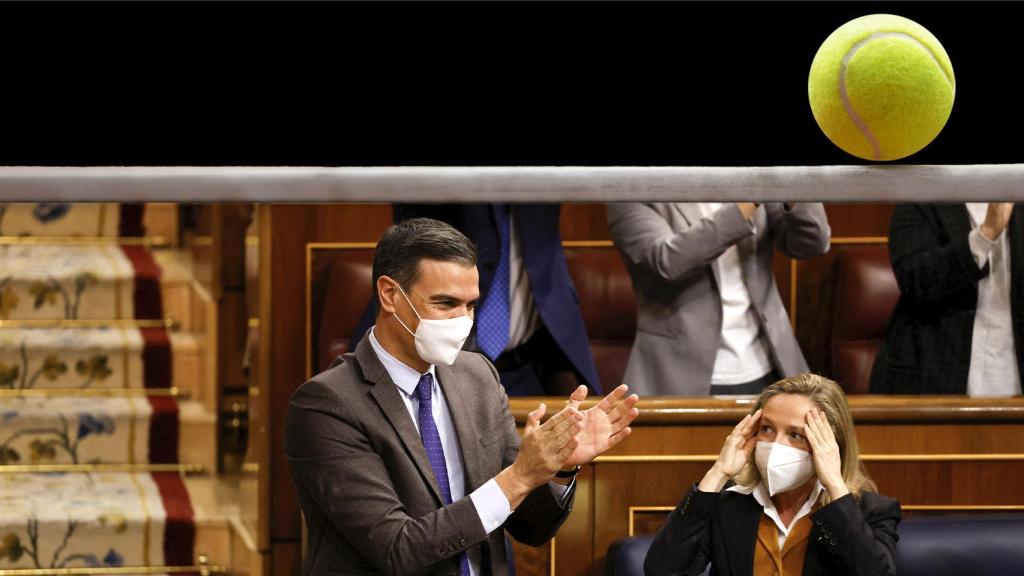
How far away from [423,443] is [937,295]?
2.92 ft

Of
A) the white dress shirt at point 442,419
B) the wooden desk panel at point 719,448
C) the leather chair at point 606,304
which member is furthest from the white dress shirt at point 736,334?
the white dress shirt at point 442,419

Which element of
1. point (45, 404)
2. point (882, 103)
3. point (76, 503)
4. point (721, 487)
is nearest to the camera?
point (882, 103)

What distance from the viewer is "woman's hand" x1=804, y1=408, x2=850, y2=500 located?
1.42m

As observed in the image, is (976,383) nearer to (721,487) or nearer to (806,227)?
(806,227)

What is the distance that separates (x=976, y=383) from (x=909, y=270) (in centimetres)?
17

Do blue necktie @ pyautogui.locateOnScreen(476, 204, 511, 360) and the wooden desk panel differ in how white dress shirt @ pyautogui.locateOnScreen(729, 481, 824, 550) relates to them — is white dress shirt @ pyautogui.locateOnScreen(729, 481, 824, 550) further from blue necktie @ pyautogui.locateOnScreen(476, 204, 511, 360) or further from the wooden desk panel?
blue necktie @ pyautogui.locateOnScreen(476, 204, 511, 360)

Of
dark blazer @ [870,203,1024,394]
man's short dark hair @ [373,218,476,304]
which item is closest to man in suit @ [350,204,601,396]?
man's short dark hair @ [373,218,476,304]

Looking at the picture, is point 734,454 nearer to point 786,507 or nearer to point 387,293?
point 786,507

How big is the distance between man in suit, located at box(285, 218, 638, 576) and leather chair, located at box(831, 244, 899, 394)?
4.22 ft

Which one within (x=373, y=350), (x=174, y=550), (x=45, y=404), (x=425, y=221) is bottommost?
(x=174, y=550)

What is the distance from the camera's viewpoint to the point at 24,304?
260 centimetres

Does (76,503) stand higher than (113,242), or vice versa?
(113,242)

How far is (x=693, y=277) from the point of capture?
188 cm

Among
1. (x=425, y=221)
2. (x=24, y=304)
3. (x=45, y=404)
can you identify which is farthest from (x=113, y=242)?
(x=425, y=221)
